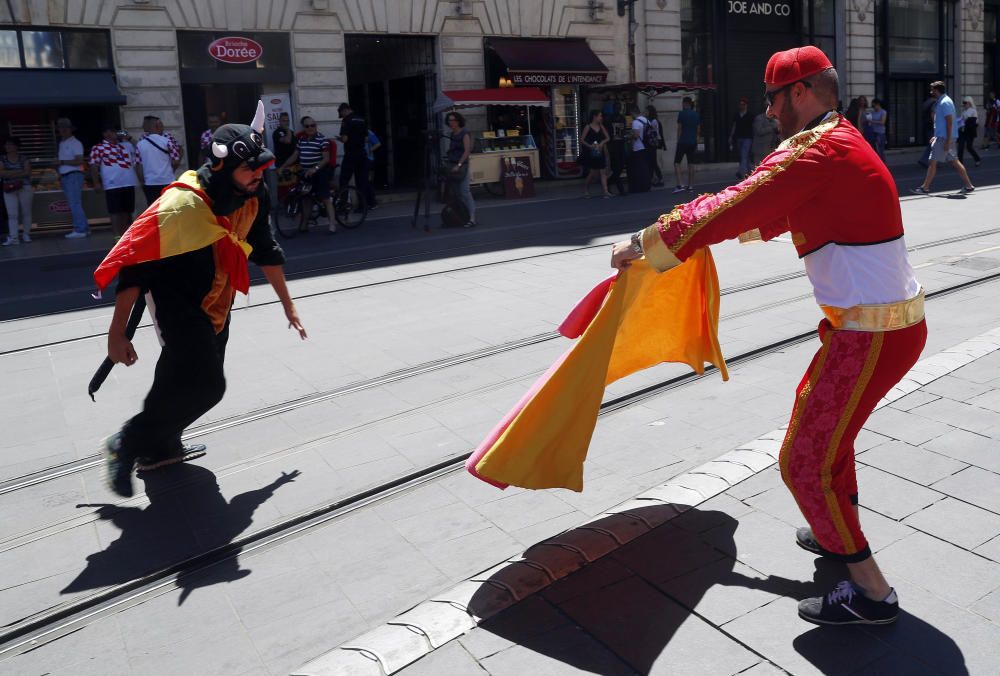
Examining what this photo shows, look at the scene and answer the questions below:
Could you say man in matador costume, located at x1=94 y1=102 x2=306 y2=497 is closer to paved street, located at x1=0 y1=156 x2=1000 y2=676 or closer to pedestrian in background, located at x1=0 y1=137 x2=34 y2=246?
paved street, located at x1=0 y1=156 x2=1000 y2=676

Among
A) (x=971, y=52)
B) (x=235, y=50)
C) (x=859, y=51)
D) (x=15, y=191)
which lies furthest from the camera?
(x=971, y=52)

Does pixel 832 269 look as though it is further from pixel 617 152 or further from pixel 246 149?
pixel 617 152

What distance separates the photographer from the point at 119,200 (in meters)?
15.6

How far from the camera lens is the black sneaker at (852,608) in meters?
3.18

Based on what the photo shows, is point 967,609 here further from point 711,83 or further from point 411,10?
point 711,83

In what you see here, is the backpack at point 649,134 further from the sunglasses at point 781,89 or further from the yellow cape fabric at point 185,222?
the sunglasses at point 781,89

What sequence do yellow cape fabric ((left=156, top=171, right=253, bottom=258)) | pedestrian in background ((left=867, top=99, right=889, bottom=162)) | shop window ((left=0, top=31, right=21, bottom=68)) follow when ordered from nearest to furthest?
yellow cape fabric ((left=156, top=171, right=253, bottom=258))
shop window ((left=0, top=31, right=21, bottom=68))
pedestrian in background ((left=867, top=99, right=889, bottom=162))

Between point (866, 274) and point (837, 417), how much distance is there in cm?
46

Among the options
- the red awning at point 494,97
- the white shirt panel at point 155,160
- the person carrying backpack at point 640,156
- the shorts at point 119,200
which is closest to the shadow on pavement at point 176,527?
the white shirt panel at point 155,160

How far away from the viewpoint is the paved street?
3252mm

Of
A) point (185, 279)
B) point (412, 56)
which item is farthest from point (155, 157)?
point (185, 279)

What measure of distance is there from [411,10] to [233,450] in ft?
57.9

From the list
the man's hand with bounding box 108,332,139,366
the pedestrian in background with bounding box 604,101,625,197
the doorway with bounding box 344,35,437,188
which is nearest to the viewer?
the man's hand with bounding box 108,332,139,366

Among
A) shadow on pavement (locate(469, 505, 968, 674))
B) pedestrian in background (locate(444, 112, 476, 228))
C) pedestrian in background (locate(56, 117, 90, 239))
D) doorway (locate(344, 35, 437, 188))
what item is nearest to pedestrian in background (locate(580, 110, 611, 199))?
doorway (locate(344, 35, 437, 188))
